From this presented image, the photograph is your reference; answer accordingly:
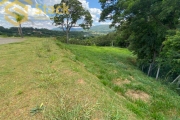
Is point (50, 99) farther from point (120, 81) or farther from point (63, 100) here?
point (120, 81)

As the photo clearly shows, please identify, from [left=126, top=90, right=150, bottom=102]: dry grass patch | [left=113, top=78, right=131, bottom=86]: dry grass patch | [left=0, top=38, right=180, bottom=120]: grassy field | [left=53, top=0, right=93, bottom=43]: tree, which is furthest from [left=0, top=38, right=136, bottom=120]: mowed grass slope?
[left=53, top=0, right=93, bottom=43]: tree

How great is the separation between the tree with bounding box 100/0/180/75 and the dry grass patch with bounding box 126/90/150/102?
457 centimetres

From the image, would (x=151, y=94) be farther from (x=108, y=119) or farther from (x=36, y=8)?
(x=36, y=8)

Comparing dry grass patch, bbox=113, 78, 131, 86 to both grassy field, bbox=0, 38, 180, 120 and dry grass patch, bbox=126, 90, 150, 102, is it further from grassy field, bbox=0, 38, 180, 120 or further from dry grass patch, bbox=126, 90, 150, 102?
dry grass patch, bbox=126, 90, 150, 102

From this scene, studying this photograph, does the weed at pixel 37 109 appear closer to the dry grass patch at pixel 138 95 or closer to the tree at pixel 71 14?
the dry grass patch at pixel 138 95

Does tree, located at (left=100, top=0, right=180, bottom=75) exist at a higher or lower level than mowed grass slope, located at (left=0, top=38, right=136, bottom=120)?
higher

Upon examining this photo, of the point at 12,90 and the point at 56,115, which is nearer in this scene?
the point at 56,115

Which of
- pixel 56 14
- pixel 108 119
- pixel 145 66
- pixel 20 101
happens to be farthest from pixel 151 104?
pixel 56 14

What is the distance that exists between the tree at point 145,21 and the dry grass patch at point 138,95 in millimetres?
4566

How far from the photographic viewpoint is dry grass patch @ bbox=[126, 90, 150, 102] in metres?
4.50

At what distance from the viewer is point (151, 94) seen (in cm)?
489

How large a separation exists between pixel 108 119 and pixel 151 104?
264 centimetres

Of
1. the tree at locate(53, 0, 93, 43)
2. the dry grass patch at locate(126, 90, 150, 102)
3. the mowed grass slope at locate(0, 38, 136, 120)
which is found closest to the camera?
the mowed grass slope at locate(0, 38, 136, 120)

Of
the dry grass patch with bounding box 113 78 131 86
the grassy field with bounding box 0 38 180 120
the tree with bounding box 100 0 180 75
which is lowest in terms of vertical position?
the dry grass patch with bounding box 113 78 131 86
